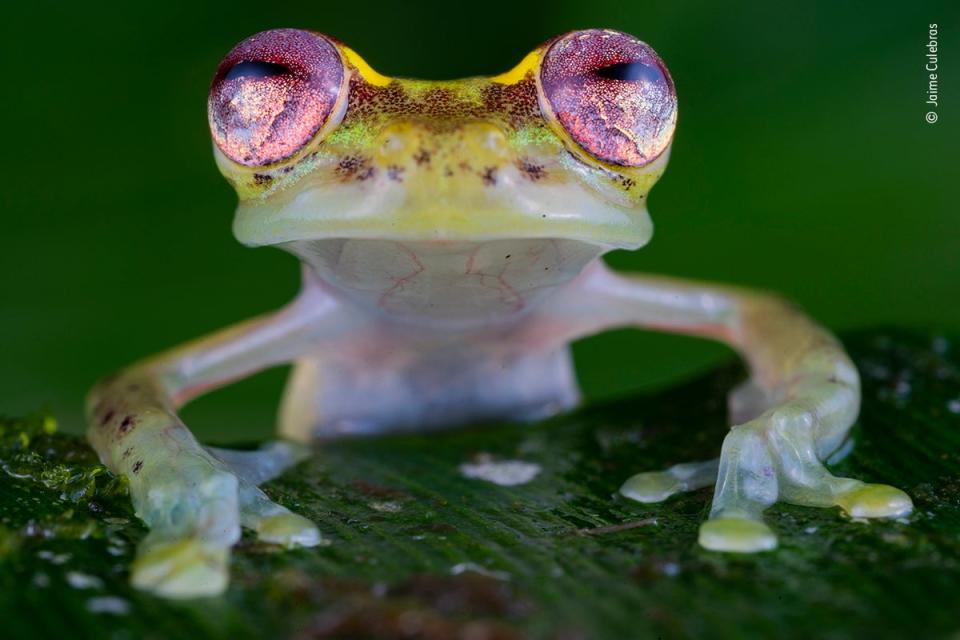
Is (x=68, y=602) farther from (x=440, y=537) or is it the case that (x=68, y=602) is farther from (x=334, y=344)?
(x=334, y=344)

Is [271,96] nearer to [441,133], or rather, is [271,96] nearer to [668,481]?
[441,133]

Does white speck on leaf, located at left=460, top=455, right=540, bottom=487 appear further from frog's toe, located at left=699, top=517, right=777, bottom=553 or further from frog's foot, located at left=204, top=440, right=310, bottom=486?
frog's toe, located at left=699, top=517, right=777, bottom=553

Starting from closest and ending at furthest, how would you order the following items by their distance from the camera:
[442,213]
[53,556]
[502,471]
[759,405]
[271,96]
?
[53,556] → [442,213] → [271,96] → [502,471] → [759,405]

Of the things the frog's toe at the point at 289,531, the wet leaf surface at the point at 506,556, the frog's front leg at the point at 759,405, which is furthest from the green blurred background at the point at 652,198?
the frog's toe at the point at 289,531

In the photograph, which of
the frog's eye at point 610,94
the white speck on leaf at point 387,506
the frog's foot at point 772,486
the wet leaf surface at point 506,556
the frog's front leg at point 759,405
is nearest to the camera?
the wet leaf surface at point 506,556

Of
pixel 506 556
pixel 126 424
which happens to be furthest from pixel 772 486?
pixel 126 424

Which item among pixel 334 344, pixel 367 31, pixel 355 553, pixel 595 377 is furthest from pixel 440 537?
pixel 367 31

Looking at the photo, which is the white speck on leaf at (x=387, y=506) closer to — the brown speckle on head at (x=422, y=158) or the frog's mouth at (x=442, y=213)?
the frog's mouth at (x=442, y=213)
